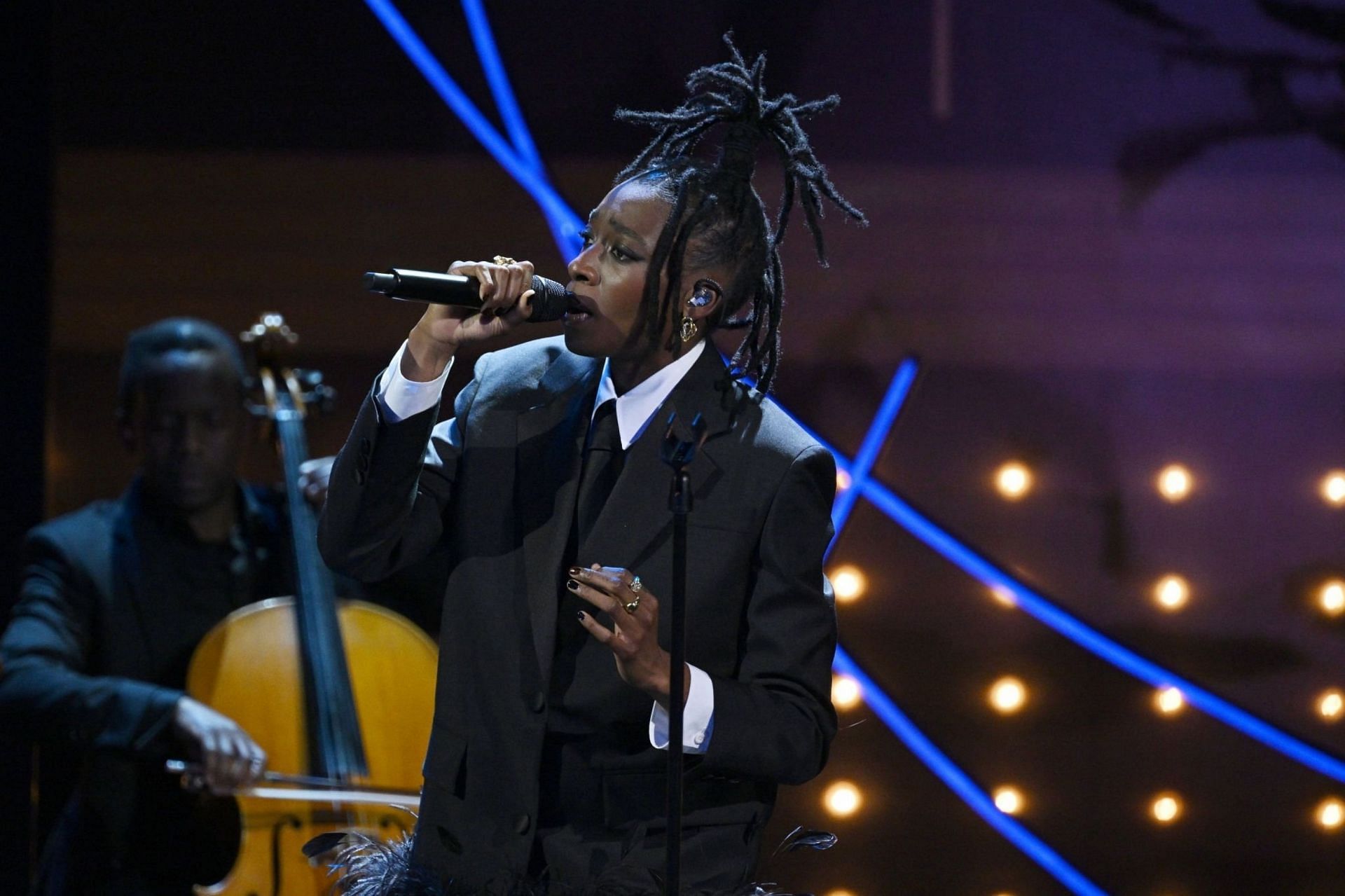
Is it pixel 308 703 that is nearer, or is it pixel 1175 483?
pixel 308 703

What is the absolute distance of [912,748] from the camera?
302cm

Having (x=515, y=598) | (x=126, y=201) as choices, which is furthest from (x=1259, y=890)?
(x=126, y=201)

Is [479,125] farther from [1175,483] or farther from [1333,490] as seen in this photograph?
[1333,490]

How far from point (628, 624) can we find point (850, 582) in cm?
177

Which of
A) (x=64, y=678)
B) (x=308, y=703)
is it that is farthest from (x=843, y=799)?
(x=64, y=678)

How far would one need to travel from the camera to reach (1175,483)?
3051mm

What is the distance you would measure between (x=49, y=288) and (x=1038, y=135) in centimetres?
219

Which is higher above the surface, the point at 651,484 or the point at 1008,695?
the point at 651,484

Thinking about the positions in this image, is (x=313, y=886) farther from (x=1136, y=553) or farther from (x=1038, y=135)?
(x=1038, y=135)

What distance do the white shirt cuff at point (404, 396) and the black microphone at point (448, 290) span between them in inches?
3.8

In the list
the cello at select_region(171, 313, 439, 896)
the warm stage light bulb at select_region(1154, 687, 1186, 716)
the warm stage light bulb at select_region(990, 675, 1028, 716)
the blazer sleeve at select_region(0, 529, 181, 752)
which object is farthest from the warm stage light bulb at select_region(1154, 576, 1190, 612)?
the blazer sleeve at select_region(0, 529, 181, 752)

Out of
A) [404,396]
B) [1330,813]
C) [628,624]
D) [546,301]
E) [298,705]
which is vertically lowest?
[1330,813]

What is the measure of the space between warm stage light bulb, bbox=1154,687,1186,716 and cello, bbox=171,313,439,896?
5.32ft

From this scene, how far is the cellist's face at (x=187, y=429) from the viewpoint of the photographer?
2.71 meters
